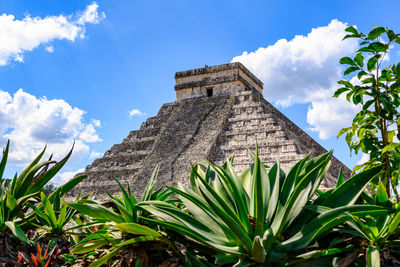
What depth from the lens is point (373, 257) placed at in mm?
1740

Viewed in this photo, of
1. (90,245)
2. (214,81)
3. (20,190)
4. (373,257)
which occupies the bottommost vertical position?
(373,257)

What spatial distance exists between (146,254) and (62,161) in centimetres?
152

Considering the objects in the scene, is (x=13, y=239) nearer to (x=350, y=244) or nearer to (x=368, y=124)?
(x=350, y=244)

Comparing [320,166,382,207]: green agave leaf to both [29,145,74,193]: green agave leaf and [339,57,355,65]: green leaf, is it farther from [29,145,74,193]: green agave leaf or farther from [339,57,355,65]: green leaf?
[29,145,74,193]: green agave leaf

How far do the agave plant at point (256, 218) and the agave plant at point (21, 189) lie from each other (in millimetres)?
Answer: 1245

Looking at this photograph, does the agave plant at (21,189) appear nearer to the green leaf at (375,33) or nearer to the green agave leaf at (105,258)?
the green agave leaf at (105,258)

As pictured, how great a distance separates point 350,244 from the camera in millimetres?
2000

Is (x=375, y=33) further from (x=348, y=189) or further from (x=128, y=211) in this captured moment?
(x=128, y=211)

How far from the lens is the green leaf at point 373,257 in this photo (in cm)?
170

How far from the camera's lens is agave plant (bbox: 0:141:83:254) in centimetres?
284

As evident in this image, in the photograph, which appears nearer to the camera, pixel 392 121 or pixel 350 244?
pixel 350 244

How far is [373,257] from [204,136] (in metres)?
9.47

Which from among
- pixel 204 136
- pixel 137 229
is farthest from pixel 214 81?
pixel 137 229

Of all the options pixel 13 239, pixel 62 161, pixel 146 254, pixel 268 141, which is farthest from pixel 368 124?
pixel 268 141
